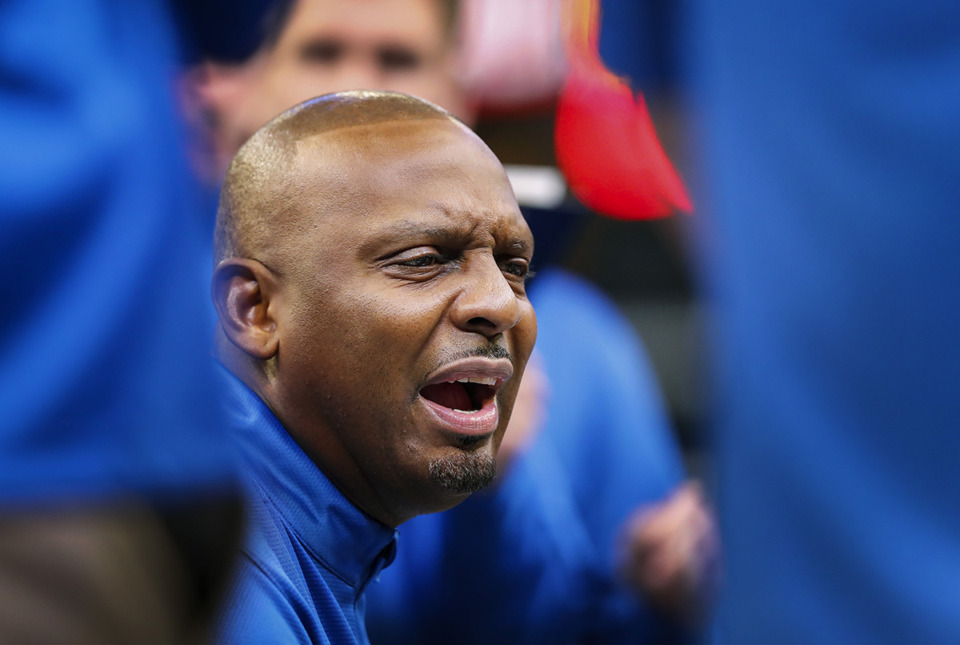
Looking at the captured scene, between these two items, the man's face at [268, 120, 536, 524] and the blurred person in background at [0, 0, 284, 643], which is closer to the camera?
the blurred person in background at [0, 0, 284, 643]

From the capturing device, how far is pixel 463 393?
123 cm

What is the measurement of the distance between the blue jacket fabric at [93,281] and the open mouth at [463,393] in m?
0.43

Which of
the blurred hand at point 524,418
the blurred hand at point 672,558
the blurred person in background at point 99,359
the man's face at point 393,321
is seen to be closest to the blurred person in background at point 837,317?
the man's face at point 393,321

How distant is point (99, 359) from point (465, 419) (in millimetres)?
525

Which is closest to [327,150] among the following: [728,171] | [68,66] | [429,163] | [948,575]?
[429,163]

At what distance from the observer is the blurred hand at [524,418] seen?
268cm

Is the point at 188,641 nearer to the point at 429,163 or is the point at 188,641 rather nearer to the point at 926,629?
the point at 429,163

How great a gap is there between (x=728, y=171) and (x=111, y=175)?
98 centimetres

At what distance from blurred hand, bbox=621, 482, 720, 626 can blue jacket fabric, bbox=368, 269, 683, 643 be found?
61 mm

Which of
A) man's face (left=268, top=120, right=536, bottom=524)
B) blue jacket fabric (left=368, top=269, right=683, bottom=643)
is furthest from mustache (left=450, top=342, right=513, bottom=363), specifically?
blue jacket fabric (left=368, top=269, right=683, bottom=643)

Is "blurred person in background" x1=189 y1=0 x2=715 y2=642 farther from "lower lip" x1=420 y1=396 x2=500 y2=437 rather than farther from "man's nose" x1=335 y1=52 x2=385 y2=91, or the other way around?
"lower lip" x1=420 y1=396 x2=500 y2=437

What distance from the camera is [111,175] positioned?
0.76 meters

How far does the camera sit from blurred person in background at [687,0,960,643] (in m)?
1.39

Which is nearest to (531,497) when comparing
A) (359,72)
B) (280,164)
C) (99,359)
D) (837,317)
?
(359,72)
